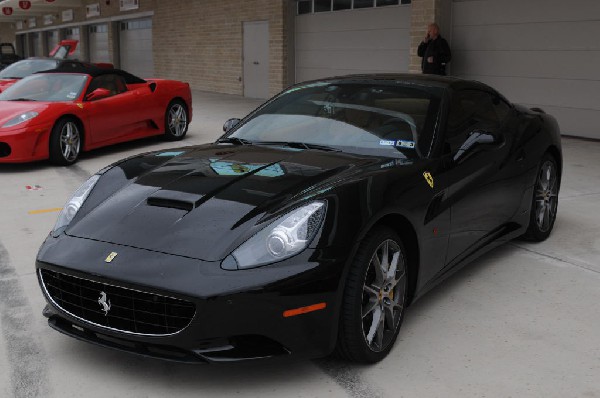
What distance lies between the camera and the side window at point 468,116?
406 cm

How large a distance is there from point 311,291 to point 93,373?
1.12 metres

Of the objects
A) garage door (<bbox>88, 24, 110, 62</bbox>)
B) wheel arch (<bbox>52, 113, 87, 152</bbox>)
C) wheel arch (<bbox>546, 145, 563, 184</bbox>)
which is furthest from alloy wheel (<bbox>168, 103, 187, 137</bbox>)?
garage door (<bbox>88, 24, 110, 62</bbox>)

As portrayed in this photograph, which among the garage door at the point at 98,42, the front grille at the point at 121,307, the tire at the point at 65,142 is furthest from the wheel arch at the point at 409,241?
the garage door at the point at 98,42

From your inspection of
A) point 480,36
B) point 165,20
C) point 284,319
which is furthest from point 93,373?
point 165,20

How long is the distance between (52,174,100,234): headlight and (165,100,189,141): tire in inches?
280

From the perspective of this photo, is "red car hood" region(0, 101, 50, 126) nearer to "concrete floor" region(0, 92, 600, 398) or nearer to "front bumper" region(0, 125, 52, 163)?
"front bumper" region(0, 125, 52, 163)

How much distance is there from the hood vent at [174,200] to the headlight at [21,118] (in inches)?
227

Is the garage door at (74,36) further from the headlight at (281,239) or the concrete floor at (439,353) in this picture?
the headlight at (281,239)

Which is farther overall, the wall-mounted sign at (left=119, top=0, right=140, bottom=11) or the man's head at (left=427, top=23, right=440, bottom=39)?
the wall-mounted sign at (left=119, top=0, right=140, bottom=11)

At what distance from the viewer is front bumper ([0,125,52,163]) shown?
828 centimetres

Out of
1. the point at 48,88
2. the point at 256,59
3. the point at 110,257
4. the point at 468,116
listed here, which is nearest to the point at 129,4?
the point at 256,59

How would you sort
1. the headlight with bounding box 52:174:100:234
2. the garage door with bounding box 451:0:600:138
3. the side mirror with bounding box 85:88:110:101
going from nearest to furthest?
the headlight with bounding box 52:174:100:234, the side mirror with bounding box 85:88:110:101, the garage door with bounding box 451:0:600:138

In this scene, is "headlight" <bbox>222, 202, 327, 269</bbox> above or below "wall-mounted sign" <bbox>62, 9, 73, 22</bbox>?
below

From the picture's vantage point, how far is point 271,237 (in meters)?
2.95
